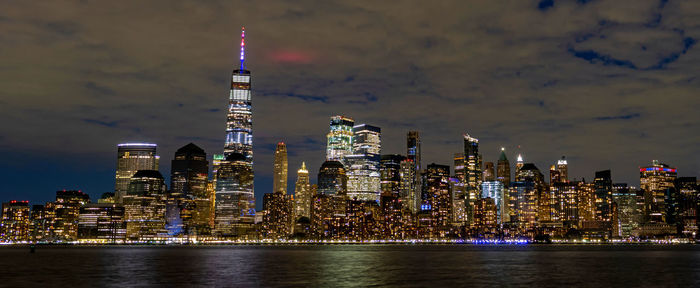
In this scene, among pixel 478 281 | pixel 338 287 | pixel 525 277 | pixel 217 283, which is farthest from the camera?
pixel 525 277

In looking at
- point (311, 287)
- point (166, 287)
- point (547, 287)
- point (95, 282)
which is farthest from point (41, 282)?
point (547, 287)

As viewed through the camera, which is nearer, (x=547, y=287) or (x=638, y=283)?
(x=547, y=287)

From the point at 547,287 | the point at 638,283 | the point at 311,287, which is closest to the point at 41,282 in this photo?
the point at 311,287

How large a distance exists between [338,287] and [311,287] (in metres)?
3.19

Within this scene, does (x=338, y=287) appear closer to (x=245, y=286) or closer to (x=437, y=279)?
(x=245, y=286)

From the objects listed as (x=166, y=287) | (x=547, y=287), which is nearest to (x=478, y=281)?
(x=547, y=287)

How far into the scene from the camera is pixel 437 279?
300 feet

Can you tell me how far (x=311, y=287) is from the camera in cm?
7638

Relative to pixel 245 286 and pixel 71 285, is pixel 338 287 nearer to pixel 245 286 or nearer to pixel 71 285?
pixel 245 286

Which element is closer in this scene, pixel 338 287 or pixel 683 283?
pixel 338 287

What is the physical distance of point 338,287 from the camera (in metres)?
75.8

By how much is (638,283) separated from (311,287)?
144 ft

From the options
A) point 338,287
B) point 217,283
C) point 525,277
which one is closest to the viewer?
point 338,287

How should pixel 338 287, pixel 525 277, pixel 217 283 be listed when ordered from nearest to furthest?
1. pixel 338 287
2. pixel 217 283
3. pixel 525 277
